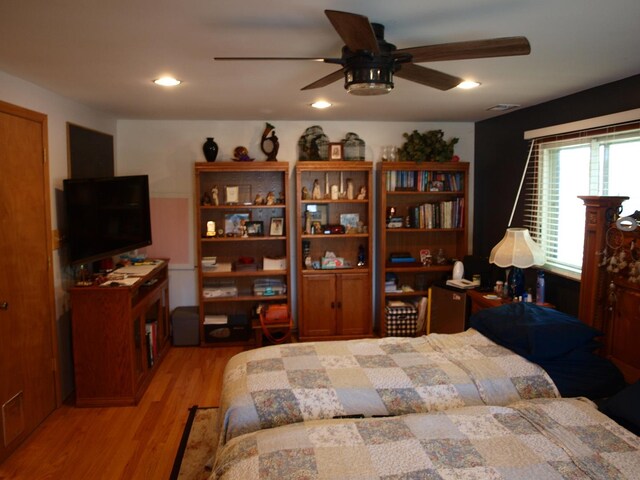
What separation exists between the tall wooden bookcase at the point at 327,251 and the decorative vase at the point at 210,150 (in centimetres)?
84

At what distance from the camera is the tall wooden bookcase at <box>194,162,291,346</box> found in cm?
486

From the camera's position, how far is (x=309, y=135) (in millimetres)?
5066

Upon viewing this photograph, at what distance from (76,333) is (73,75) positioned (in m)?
1.78

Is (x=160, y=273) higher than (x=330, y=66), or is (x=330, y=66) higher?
(x=330, y=66)

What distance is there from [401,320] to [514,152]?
2.00 metres

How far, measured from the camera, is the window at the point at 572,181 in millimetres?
3182

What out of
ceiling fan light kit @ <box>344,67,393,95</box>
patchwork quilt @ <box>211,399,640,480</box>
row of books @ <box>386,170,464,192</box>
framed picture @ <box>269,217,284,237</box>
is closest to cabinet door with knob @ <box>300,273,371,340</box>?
framed picture @ <box>269,217,284,237</box>

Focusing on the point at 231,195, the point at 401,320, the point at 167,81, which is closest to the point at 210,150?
the point at 231,195

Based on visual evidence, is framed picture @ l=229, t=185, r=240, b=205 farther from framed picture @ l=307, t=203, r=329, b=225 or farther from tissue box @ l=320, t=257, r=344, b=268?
tissue box @ l=320, t=257, r=344, b=268

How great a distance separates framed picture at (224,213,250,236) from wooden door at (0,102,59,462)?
1.95 meters

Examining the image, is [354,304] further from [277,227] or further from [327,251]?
[277,227]

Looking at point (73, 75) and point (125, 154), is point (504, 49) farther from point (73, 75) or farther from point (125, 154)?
point (125, 154)

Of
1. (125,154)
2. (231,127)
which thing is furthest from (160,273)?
(231,127)

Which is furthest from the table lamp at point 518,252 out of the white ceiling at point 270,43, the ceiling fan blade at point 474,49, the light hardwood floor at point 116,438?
the light hardwood floor at point 116,438
